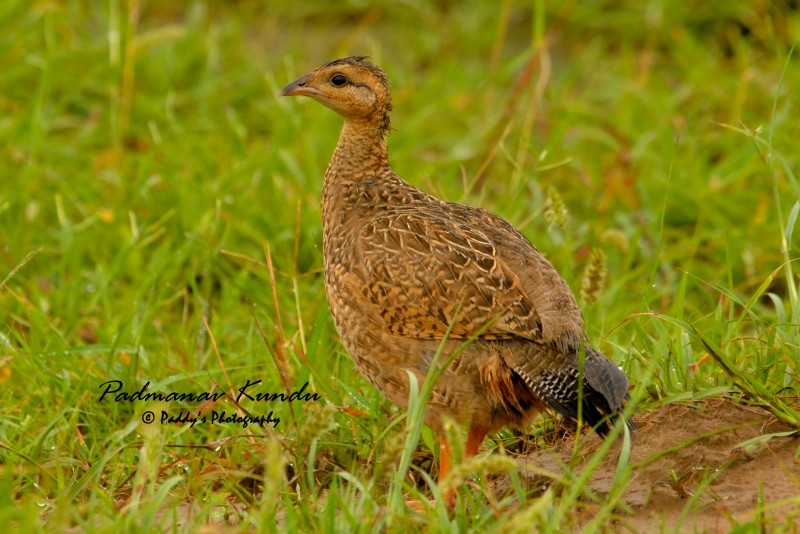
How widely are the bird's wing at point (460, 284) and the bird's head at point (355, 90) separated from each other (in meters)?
0.65

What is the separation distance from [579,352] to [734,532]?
882 millimetres

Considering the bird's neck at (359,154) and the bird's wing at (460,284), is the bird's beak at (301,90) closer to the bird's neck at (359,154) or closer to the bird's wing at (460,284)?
the bird's neck at (359,154)

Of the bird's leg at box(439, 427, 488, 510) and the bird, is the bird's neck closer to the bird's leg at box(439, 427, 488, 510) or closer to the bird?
the bird

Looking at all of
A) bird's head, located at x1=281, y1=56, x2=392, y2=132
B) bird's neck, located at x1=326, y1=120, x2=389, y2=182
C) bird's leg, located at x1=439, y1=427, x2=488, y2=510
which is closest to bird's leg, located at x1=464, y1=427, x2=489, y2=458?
bird's leg, located at x1=439, y1=427, x2=488, y2=510

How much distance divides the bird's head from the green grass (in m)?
0.47

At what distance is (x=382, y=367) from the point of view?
426 centimetres

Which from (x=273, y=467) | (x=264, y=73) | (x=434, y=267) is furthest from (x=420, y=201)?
(x=264, y=73)

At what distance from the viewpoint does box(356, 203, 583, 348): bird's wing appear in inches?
161

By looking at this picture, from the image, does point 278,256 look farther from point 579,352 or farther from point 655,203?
point 579,352

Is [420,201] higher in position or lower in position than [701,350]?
higher

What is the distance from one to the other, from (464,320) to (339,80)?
1.34 meters

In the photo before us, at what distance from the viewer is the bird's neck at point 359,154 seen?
4.91 meters

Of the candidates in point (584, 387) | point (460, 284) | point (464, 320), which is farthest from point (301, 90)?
point (584, 387)

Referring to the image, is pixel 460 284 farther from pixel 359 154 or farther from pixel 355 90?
pixel 355 90
